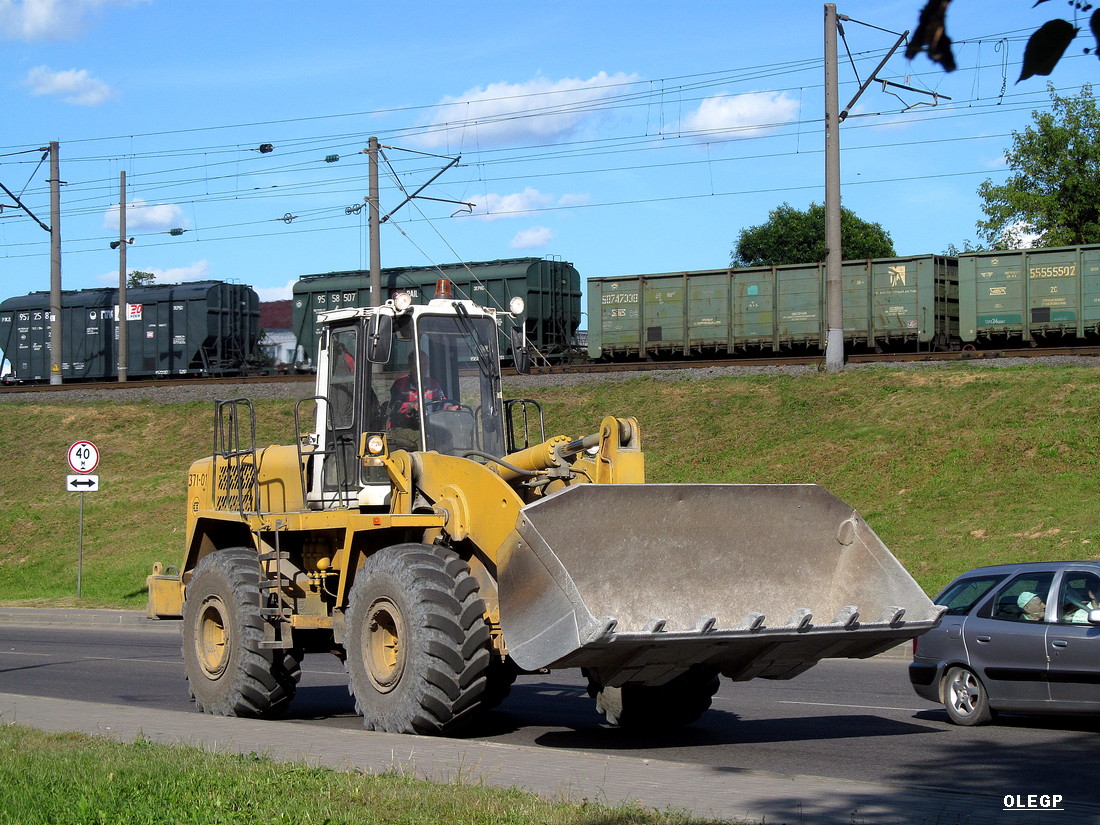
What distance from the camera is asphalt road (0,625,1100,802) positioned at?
340 inches

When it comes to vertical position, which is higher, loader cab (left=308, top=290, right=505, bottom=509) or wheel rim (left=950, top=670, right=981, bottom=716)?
loader cab (left=308, top=290, right=505, bottom=509)

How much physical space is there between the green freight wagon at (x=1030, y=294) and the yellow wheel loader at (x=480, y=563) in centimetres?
2566

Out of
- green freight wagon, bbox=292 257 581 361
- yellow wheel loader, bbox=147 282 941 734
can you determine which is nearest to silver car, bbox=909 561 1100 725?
yellow wheel loader, bbox=147 282 941 734

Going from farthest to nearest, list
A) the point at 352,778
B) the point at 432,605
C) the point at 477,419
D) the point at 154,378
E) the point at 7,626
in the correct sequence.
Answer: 1. the point at 154,378
2. the point at 7,626
3. the point at 477,419
4. the point at 432,605
5. the point at 352,778

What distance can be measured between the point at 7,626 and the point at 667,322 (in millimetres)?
20578

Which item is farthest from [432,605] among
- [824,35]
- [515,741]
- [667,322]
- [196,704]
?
[667,322]

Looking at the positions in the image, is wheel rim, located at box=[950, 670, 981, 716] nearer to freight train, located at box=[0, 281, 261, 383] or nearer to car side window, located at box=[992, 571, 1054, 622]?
car side window, located at box=[992, 571, 1054, 622]

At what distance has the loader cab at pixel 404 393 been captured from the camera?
1068cm

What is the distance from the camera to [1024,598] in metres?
10.9

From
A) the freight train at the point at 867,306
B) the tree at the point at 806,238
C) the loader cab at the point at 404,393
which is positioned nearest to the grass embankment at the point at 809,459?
the freight train at the point at 867,306

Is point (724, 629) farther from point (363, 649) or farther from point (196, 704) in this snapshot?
point (196, 704)

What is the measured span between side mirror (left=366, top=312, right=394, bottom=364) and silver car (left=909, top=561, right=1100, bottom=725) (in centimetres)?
511

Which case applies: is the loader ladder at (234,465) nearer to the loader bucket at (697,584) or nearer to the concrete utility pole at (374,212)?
the loader bucket at (697,584)

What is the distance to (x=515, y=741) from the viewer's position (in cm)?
1016
